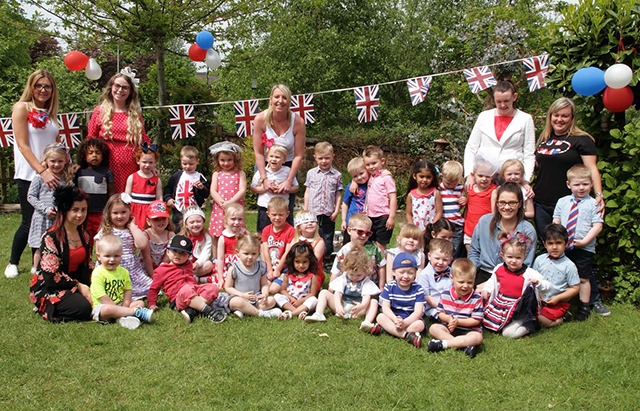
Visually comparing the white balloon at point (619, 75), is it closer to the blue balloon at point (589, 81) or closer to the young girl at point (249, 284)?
the blue balloon at point (589, 81)

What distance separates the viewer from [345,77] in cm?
1516

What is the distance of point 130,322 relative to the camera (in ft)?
13.5

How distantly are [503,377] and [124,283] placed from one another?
9.16 ft

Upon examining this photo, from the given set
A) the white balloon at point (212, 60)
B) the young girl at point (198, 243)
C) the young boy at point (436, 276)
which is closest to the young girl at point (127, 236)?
the young girl at point (198, 243)

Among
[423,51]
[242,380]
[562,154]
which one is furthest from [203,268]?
[423,51]

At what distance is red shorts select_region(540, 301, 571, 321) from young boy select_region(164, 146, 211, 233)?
3229 millimetres

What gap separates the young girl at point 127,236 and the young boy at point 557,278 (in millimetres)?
3170

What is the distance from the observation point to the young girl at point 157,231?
5047mm

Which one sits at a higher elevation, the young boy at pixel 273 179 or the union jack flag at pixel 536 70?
the union jack flag at pixel 536 70

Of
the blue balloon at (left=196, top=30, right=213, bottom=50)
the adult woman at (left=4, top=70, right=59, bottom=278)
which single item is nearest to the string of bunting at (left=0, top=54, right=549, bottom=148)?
the blue balloon at (left=196, top=30, right=213, bottom=50)

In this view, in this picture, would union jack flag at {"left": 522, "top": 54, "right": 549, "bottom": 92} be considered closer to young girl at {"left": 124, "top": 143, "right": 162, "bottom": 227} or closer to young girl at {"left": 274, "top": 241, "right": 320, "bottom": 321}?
young girl at {"left": 274, "top": 241, "right": 320, "bottom": 321}

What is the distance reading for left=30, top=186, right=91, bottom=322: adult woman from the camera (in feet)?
13.8

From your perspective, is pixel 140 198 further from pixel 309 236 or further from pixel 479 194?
pixel 479 194

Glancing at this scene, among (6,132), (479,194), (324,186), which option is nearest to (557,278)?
(479,194)
